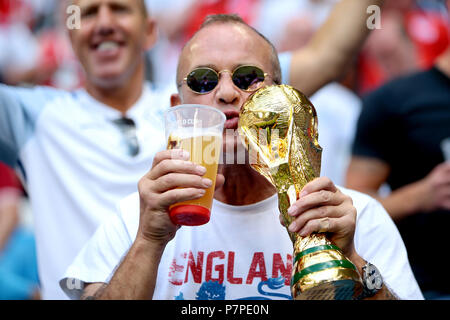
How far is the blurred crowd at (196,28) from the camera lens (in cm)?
479

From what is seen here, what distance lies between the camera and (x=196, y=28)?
5.64 metres

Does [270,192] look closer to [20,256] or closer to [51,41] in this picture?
[20,256]

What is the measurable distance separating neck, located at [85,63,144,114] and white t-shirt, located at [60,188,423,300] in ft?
4.10

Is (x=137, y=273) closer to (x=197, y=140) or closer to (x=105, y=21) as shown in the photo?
(x=197, y=140)

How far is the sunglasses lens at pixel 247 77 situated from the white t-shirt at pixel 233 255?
0.36 metres

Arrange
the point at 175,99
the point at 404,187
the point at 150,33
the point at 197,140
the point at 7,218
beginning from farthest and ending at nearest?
the point at 7,218 < the point at 150,33 < the point at 404,187 < the point at 175,99 < the point at 197,140

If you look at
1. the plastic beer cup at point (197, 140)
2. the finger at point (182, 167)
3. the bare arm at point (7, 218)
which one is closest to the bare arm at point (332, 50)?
the plastic beer cup at point (197, 140)

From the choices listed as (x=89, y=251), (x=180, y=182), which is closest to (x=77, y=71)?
(x=89, y=251)

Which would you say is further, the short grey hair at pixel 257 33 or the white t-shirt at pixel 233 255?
the short grey hair at pixel 257 33

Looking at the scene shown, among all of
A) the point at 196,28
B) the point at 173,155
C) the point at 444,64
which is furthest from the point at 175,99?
the point at 196,28

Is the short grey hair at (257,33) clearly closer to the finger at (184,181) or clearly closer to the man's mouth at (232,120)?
the man's mouth at (232,120)

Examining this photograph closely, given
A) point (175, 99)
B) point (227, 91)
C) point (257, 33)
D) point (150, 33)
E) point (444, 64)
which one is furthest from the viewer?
point (150, 33)

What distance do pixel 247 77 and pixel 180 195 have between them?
0.57 m
